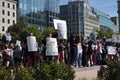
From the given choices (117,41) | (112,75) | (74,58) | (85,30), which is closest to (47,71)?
(112,75)

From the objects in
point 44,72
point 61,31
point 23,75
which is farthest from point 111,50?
point 23,75

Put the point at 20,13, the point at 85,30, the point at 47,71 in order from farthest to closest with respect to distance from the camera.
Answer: the point at 85,30 → the point at 20,13 → the point at 47,71

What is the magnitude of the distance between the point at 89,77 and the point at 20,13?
4183 inches

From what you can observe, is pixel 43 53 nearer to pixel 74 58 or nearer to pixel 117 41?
pixel 74 58

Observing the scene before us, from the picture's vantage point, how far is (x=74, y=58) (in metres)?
19.6

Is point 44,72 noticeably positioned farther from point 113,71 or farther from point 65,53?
point 65,53

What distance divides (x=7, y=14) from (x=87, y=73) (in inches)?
3941

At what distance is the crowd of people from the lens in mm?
17311

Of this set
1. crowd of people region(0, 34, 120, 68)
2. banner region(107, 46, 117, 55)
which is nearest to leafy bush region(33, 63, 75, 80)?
crowd of people region(0, 34, 120, 68)

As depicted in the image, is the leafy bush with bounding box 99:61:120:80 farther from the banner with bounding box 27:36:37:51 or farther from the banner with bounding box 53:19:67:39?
the banner with bounding box 27:36:37:51

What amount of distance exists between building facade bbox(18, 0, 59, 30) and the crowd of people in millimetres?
101435

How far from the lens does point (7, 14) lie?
117438mm

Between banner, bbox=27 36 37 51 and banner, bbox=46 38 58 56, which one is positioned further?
banner, bbox=46 38 58 56

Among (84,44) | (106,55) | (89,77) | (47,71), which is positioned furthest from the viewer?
(106,55)
